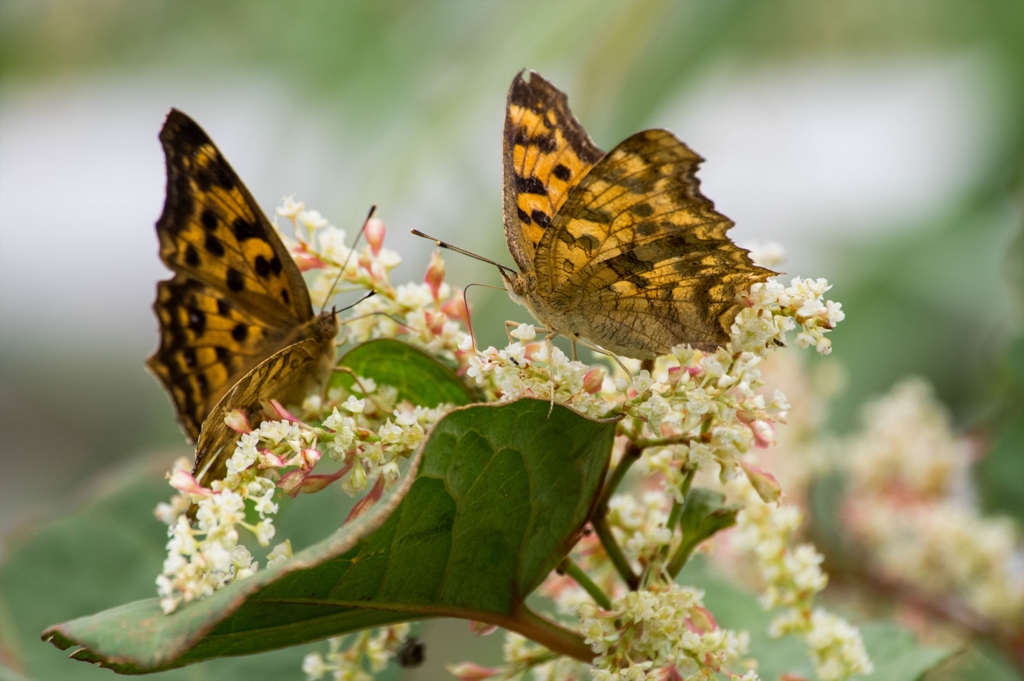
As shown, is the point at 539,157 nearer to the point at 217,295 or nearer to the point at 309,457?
the point at 309,457

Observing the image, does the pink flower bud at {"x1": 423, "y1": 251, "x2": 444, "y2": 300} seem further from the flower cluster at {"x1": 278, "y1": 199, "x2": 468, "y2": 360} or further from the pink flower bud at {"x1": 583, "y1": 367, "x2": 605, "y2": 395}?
the pink flower bud at {"x1": 583, "y1": 367, "x2": 605, "y2": 395}

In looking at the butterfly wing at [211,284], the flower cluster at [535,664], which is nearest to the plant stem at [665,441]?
the flower cluster at [535,664]

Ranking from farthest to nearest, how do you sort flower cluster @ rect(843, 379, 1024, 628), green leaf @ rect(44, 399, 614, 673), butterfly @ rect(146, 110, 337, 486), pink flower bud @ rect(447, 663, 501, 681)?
flower cluster @ rect(843, 379, 1024, 628)
butterfly @ rect(146, 110, 337, 486)
pink flower bud @ rect(447, 663, 501, 681)
green leaf @ rect(44, 399, 614, 673)

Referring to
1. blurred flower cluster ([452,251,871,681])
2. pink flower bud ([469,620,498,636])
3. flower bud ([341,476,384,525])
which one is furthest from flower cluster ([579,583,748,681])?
flower bud ([341,476,384,525])

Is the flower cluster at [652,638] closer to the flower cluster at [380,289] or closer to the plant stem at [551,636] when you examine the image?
the plant stem at [551,636]

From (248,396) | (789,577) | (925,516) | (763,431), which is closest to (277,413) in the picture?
(248,396)

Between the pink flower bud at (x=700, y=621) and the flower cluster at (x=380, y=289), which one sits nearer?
the pink flower bud at (x=700, y=621)

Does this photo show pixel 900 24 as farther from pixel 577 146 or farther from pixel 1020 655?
pixel 577 146
